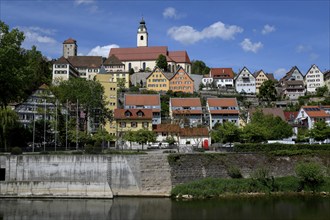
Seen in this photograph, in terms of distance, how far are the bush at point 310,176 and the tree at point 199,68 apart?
107 metres

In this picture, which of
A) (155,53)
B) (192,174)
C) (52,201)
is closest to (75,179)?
(52,201)

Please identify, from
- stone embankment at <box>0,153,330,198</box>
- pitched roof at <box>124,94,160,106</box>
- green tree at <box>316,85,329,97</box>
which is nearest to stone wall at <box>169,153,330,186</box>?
stone embankment at <box>0,153,330,198</box>

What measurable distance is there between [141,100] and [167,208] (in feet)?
141

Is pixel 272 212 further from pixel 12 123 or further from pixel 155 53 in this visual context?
pixel 155 53

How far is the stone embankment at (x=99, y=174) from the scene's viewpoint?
131 feet

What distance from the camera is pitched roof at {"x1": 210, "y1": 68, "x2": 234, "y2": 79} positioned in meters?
129

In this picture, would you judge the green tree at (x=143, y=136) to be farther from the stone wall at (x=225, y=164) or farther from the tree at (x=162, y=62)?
the tree at (x=162, y=62)

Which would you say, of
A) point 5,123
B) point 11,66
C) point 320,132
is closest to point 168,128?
point 320,132

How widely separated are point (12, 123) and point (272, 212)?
31.6 metres

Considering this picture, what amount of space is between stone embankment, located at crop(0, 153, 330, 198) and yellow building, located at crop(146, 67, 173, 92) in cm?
6830

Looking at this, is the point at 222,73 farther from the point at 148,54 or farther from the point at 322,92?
the point at 322,92

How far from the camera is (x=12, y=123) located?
161 ft

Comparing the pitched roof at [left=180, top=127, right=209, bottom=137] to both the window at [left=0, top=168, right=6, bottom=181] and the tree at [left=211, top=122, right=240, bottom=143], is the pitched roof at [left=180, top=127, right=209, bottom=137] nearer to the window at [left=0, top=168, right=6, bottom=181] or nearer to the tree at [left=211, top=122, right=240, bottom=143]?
the tree at [left=211, top=122, right=240, bottom=143]

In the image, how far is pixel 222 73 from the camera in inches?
5094
